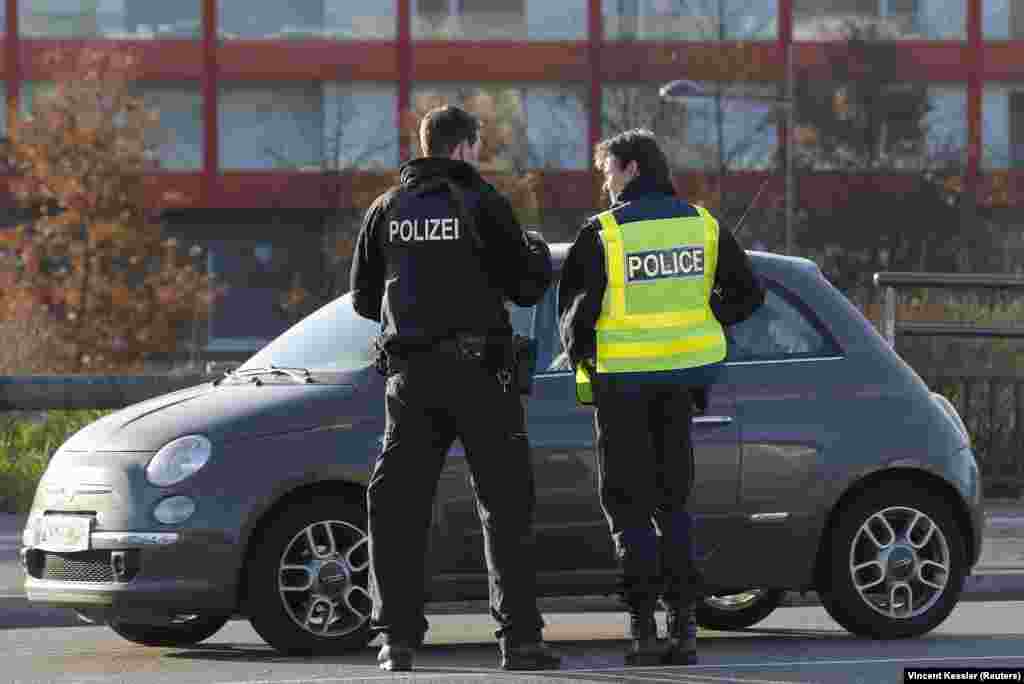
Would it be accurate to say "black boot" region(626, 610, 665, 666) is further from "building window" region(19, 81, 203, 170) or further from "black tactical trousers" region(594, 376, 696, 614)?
Result: "building window" region(19, 81, 203, 170)

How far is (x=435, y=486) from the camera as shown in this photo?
7.54 meters

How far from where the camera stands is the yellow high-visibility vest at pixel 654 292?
7727 mm

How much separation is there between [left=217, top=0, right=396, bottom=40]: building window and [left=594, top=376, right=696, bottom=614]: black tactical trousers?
4831 centimetres

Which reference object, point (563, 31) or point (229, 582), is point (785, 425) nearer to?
point (229, 582)

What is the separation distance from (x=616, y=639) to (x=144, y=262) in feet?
93.0

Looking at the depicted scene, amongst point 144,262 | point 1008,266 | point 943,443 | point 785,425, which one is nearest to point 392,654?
point 785,425

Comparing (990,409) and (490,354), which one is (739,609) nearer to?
(490,354)

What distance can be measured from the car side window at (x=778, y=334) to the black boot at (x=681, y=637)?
1.31 m

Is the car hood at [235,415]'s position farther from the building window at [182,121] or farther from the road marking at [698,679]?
the building window at [182,121]

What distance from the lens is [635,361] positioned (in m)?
7.70

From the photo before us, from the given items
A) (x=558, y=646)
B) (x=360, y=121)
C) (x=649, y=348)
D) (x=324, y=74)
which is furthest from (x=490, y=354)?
(x=324, y=74)

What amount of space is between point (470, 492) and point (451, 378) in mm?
942

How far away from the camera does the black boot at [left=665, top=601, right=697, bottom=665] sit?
767cm

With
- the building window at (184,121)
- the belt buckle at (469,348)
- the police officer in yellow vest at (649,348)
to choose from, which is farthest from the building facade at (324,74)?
the belt buckle at (469,348)
